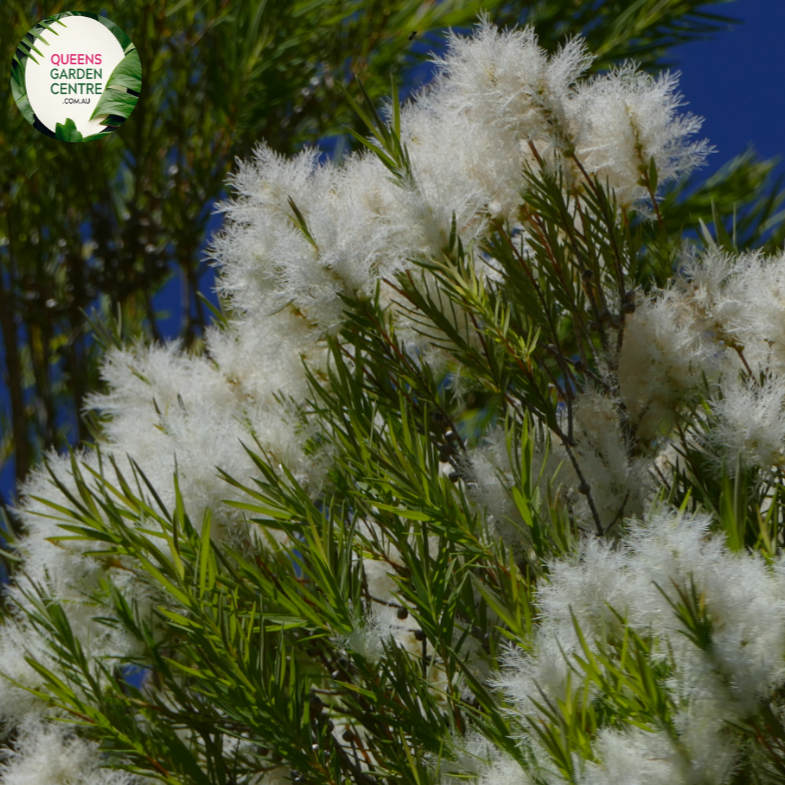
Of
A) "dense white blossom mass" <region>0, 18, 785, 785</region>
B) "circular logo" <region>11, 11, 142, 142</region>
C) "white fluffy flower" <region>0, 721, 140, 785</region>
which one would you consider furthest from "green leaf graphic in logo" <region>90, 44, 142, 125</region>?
"white fluffy flower" <region>0, 721, 140, 785</region>

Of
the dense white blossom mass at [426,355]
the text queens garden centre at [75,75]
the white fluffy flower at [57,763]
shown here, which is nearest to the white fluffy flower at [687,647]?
the dense white blossom mass at [426,355]

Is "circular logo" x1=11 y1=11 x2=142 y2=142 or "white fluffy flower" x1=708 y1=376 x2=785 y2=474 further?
"circular logo" x1=11 y1=11 x2=142 y2=142

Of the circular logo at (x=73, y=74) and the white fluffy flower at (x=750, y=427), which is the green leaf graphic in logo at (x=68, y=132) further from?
the white fluffy flower at (x=750, y=427)

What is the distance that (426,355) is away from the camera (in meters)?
0.51

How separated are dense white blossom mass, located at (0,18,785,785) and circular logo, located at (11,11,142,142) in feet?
1.48

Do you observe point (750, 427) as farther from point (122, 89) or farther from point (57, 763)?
point (122, 89)

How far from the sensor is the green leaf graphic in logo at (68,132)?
0.96 m

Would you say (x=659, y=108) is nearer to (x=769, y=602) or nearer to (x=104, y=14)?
(x=769, y=602)

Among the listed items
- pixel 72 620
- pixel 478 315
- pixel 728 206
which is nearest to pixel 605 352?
pixel 478 315

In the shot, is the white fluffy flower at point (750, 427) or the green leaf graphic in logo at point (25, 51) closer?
the white fluffy flower at point (750, 427)

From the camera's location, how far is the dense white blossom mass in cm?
35

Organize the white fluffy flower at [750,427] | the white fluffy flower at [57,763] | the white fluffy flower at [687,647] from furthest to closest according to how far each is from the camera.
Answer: the white fluffy flower at [57,763], the white fluffy flower at [750,427], the white fluffy flower at [687,647]

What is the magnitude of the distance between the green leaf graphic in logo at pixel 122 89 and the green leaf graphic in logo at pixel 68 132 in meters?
0.02

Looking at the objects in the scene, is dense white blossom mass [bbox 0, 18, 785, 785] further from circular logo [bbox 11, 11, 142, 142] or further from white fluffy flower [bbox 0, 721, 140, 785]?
circular logo [bbox 11, 11, 142, 142]
